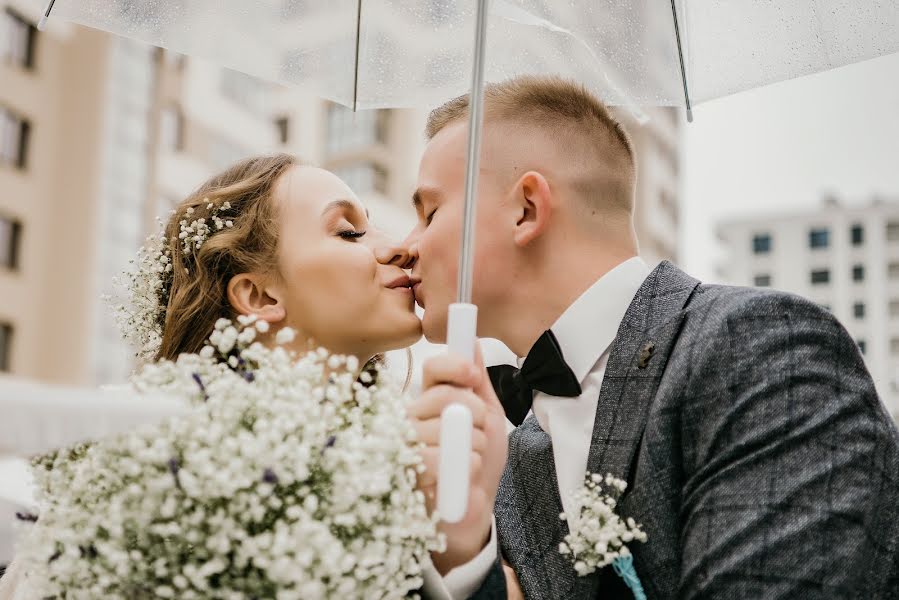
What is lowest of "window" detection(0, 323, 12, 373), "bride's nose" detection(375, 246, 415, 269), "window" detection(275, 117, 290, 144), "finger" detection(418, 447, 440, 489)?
"window" detection(0, 323, 12, 373)

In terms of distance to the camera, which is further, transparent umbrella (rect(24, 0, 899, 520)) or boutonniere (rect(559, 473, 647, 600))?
transparent umbrella (rect(24, 0, 899, 520))

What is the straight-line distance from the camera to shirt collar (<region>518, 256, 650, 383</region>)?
9.46 feet

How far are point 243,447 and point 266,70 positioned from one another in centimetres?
194

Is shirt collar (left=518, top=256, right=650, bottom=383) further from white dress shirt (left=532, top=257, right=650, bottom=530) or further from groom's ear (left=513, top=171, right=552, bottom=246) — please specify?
groom's ear (left=513, top=171, right=552, bottom=246)

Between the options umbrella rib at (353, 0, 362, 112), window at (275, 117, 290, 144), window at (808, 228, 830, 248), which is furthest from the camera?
window at (808, 228, 830, 248)

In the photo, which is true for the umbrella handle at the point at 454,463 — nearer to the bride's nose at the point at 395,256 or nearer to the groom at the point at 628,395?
the groom at the point at 628,395

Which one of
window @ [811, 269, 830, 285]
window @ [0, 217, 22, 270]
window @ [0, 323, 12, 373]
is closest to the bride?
window @ [0, 323, 12, 373]

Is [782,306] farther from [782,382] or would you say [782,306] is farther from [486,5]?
[486,5]

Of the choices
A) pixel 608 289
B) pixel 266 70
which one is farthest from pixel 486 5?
pixel 266 70

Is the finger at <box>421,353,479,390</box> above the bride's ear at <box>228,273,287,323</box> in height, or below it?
below

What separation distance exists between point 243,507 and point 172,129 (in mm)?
27421

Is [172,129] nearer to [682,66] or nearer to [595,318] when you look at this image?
[682,66]

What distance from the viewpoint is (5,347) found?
2283cm

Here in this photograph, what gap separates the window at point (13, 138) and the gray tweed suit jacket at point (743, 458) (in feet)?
75.3
